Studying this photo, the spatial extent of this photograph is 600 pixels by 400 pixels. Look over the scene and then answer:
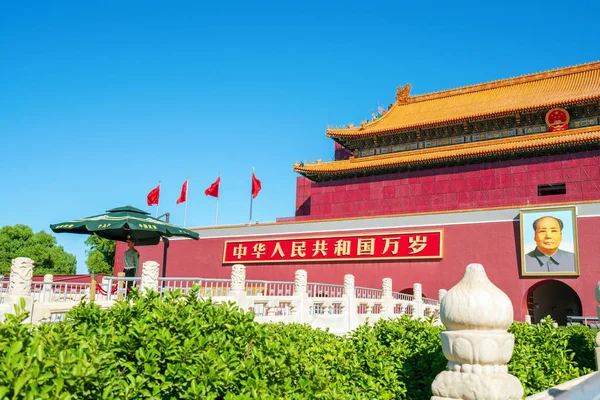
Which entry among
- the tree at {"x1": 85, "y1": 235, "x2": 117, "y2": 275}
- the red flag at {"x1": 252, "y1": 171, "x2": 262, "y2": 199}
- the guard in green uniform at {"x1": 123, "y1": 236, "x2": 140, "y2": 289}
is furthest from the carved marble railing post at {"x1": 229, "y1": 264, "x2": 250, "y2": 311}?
the tree at {"x1": 85, "y1": 235, "x2": 117, "y2": 275}

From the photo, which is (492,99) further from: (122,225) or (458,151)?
A: (122,225)

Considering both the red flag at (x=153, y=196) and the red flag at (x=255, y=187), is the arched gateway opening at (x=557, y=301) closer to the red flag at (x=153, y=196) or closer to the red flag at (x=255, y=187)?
the red flag at (x=255, y=187)

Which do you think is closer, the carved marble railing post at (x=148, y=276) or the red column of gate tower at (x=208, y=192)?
the carved marble railing post at (x=148, y=276)

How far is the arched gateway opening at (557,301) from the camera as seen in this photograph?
20016 millimetres

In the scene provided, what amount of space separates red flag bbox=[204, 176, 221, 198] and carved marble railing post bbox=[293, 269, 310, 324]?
15.0 metres

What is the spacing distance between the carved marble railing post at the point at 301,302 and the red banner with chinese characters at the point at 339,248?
971cm

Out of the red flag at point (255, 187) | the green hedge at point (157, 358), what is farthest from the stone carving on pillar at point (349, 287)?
the red flag at point (255, 187)

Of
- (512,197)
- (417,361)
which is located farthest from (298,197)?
(417,361)

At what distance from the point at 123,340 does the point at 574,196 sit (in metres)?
17.7

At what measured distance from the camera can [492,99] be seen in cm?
2369

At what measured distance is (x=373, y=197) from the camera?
22.6m

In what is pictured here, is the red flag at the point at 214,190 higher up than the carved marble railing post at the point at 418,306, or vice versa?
the red flag at the point at 214,190

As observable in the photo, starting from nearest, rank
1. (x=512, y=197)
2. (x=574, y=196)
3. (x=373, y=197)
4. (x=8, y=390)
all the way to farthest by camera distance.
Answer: (x=8, y=390) < (x=574, y=196) < (x=512, y=197) < (x=373, y=197)

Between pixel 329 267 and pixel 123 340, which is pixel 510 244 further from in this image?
pixel 123 340
